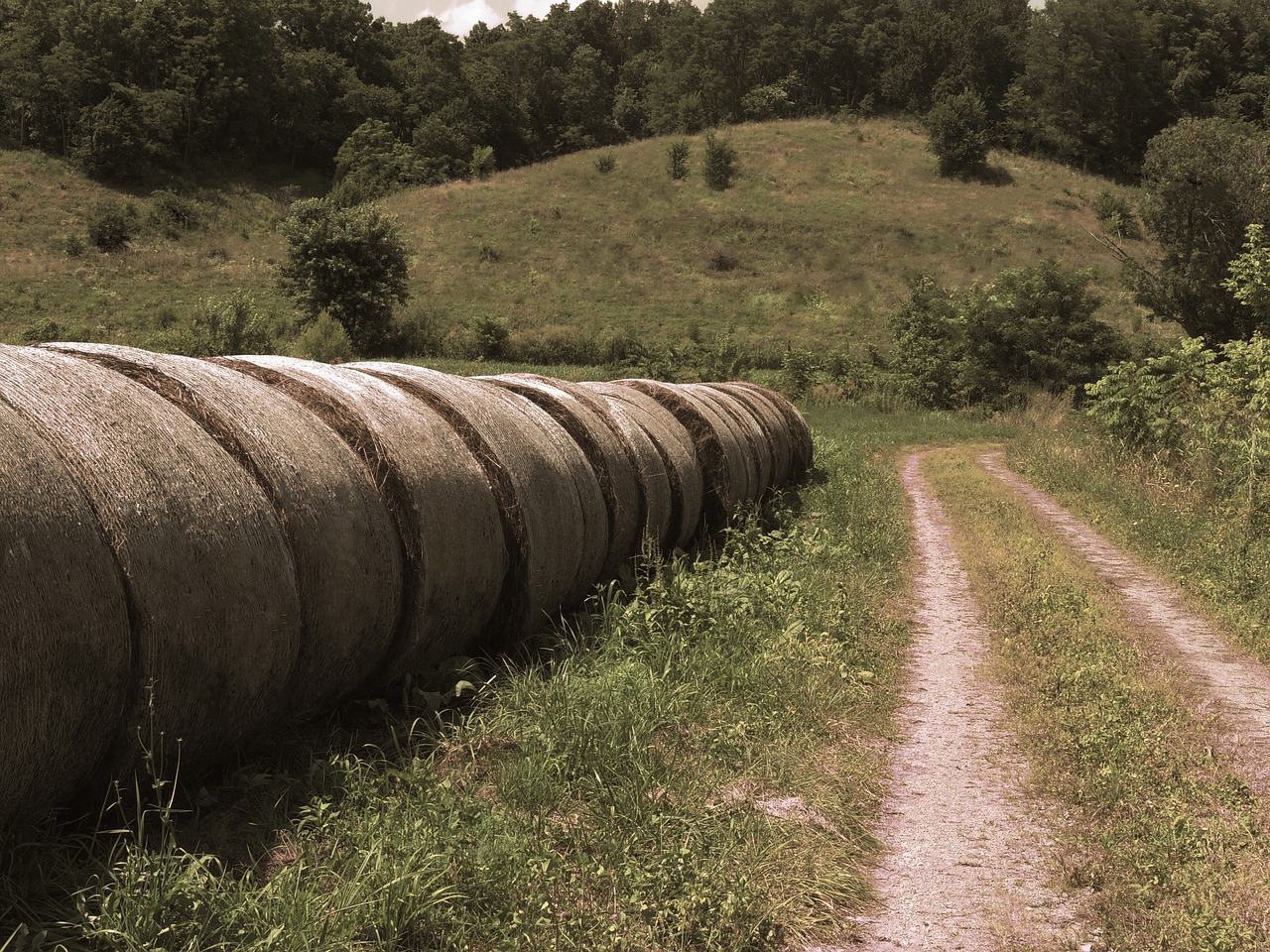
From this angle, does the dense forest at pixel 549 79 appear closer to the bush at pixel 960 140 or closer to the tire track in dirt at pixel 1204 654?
the bush at pixel 960 140

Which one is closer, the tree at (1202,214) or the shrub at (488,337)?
the tree at (1202,214)

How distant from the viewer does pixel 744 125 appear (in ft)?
265

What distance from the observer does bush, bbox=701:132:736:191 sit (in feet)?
222

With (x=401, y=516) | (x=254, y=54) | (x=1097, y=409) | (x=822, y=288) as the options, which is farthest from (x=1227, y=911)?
(x=254, y=54)

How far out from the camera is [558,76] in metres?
107

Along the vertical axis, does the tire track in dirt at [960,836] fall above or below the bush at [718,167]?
below

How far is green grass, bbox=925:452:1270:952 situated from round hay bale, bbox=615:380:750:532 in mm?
2979

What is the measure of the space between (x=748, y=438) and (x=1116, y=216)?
53768mm

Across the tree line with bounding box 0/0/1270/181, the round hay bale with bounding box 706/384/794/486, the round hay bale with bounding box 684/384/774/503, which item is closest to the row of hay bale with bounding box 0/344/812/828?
the round hay bale with bounding box 684/384/774/503

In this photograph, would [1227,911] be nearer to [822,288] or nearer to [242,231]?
[822,288]

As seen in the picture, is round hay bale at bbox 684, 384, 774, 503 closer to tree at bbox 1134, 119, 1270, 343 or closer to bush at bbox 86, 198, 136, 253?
tree at bbox 1134, 119, 1270, 343

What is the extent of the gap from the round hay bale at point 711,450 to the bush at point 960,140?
66.6 metres

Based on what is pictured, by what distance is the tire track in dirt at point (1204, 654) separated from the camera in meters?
5.14

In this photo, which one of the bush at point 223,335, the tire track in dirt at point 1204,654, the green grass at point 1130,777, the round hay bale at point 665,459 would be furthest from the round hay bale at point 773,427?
the bush at point 223,335
